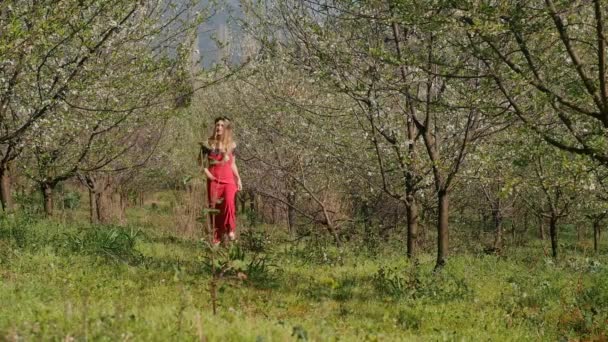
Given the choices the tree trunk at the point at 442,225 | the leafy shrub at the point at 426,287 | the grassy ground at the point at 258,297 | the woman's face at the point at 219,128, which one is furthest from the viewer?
the tree trunk at the point at 442,225

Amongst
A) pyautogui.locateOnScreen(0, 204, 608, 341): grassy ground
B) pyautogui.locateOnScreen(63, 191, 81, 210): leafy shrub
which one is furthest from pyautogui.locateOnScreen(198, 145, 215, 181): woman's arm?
pyautogui.locateOnScreen(63, 191, 81, 210): leafy shrub

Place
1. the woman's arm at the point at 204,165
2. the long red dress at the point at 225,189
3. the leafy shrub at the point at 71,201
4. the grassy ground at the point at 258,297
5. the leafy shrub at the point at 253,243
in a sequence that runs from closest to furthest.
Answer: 1. the grassy ground at the point at 258,297
2. the woman's arm at the point at 204,165
3. the long red dress at the point at 225,189
4. the leafy shrub at the point at 253,243
5. the leafy shrub at the point at 71,201

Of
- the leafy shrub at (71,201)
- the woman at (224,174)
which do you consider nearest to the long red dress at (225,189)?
the woman at (224,174)

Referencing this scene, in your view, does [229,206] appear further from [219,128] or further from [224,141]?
[219,128]

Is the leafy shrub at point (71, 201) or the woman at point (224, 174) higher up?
the woman at point (224, 174)

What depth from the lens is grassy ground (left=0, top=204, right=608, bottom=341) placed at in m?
4.60

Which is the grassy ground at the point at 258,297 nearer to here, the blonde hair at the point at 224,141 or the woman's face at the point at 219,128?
the blonde hair at the point at 224,141

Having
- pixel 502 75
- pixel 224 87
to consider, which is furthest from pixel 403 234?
pixel 502 75

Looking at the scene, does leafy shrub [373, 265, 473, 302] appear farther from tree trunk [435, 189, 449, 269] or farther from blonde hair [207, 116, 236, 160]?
blonde hair [207, 116, 236, 160]

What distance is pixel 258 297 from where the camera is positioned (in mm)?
6922

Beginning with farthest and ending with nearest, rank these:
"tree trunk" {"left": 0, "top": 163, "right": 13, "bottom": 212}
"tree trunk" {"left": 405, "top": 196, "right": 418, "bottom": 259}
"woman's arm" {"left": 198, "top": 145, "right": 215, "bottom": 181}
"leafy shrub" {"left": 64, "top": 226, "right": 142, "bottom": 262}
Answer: "tree trunk" {"left": 0, "top": 163, "right": 13, "bottom": 212} < "tree trunk" {"left": 405, "top": 196, "right": 418, "bottom": 259} < "leafy shrub" {"left": 64, "top": 226, "right": 142, "bottom": 262} < "woman's arm" {"left": 198, "top": 145, "right": 215, "bottom": 181}

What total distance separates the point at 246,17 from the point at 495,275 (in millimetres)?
8182

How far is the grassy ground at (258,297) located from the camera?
15.1ft

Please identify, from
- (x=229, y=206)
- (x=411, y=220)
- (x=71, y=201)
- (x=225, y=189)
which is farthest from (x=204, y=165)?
(x=71, y=201)
